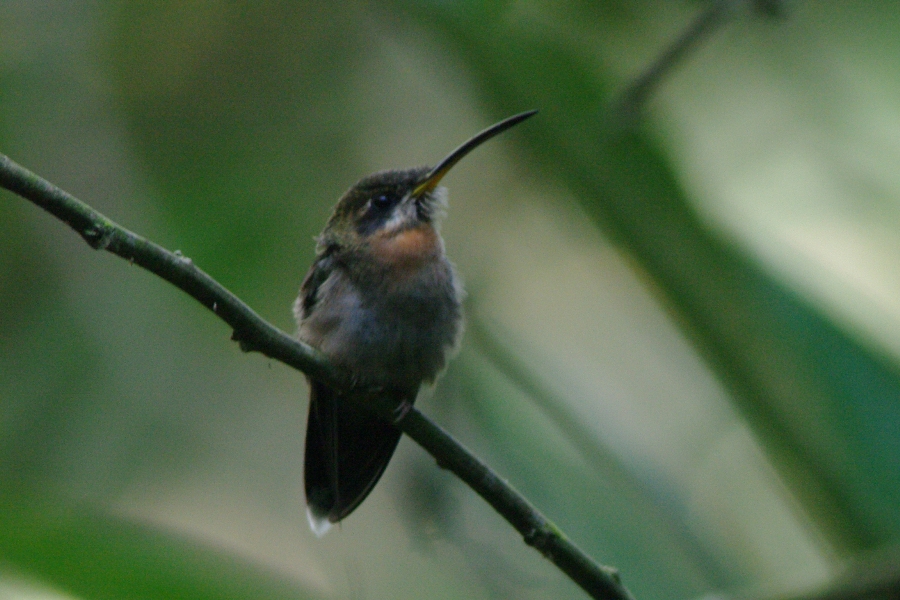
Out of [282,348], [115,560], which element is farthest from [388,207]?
[115,560]

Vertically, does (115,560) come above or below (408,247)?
below

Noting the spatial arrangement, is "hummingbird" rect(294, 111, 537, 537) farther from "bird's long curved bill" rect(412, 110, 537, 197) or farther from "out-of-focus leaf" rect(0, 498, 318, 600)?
"out-of-focus leaf" rect(0, 498, 318, 600)

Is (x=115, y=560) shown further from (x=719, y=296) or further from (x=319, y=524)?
(x=719, y=296)

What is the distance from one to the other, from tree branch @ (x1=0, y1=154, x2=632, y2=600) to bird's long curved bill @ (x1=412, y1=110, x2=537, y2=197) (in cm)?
108

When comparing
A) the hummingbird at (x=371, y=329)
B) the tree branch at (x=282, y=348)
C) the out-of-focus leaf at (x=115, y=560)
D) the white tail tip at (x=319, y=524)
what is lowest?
the white tail tip at (x=319, y=524)

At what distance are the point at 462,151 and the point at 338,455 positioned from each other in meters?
1.13

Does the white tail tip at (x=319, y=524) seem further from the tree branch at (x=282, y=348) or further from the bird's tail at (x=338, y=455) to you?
the tree branch at (x=282, y=348)

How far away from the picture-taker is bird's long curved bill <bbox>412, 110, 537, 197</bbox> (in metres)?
3.43

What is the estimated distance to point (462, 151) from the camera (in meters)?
3.54

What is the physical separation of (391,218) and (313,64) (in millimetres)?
2304

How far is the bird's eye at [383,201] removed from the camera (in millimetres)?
3857

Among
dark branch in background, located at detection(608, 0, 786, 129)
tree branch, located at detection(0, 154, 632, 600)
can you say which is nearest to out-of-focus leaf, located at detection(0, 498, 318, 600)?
tree branch, located at detection(0, 154, 632, 600)

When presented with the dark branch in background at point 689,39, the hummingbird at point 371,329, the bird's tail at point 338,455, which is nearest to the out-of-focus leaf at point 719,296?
the dark branch in background at point 689,39

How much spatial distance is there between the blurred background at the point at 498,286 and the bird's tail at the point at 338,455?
0.91ft
